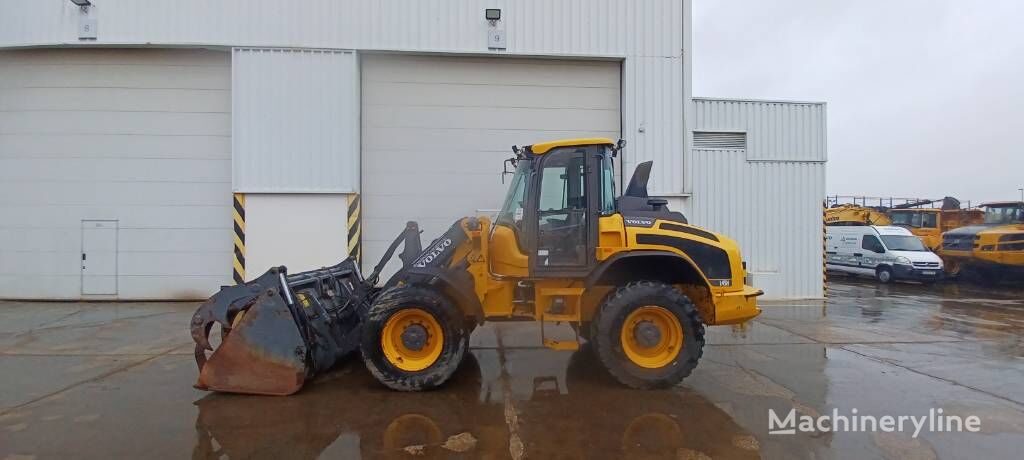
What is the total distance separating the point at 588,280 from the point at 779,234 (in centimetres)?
835

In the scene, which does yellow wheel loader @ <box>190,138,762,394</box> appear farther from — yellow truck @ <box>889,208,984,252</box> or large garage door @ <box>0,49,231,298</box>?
yellow truck @ <box>889,208,984,252</box>

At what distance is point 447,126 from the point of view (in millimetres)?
11648

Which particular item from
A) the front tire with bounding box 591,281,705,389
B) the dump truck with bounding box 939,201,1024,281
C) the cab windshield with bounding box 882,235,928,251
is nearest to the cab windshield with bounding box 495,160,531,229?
the front tire with bounding box 591,281,705,389

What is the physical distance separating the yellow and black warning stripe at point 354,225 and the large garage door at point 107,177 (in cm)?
256

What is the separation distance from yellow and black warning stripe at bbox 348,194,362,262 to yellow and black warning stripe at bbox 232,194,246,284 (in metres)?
2.01

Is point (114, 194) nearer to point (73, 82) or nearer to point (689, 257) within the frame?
point (73, 82)

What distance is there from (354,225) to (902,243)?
668 inches

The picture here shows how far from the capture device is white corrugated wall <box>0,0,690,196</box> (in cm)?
1102

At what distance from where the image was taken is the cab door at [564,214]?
575 centimetres

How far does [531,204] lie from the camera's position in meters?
5.80

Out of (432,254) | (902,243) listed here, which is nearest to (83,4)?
(432,254)

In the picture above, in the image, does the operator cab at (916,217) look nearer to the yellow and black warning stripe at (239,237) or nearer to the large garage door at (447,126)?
the large garage door at (447,126)

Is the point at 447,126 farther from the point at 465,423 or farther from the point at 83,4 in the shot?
the point at 465,423

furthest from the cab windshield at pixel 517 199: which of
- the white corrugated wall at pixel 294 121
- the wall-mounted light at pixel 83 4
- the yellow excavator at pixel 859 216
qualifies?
the yellow excavator at pixel 859 216
